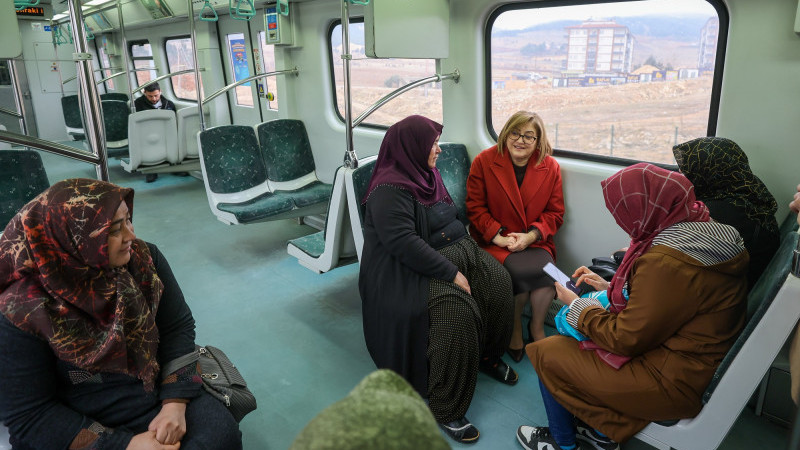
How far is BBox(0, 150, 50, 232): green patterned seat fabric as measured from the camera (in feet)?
9.67

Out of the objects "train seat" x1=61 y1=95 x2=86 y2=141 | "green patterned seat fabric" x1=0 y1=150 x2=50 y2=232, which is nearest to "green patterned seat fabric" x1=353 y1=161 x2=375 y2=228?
"green patterned seat fabric" x1=0 y1=150 x2=50 y2=232

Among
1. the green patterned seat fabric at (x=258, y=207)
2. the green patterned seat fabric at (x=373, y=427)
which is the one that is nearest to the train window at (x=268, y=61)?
the green patterned seat fabric at (x=258, y=207)

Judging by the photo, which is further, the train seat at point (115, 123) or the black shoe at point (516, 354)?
the train seat at point (115, 123)

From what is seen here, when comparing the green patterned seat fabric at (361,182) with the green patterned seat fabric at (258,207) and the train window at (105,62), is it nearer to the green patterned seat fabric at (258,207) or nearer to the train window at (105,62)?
the green patterned seat fabric at (258,207)

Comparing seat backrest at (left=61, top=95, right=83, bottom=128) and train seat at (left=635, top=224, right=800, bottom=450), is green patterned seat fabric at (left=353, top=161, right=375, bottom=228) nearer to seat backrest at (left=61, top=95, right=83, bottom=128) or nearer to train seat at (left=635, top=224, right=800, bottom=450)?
train seat at (left=635, top=224, right=800, bottom=450)

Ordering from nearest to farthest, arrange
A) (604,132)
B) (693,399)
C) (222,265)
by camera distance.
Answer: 1. (693,399)
2. (604,132)
3. (222,265)

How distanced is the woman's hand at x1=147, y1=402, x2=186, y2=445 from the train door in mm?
4921

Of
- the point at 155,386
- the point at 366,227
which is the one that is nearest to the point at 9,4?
the point at 155,386

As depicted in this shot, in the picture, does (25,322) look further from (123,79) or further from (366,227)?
(123,79)

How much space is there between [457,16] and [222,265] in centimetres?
267

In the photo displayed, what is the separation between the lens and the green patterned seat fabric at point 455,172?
10.9ft

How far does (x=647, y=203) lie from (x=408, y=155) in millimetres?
1114

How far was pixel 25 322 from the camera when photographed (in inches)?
57.4

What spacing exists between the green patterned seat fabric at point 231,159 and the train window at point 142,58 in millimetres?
4891
